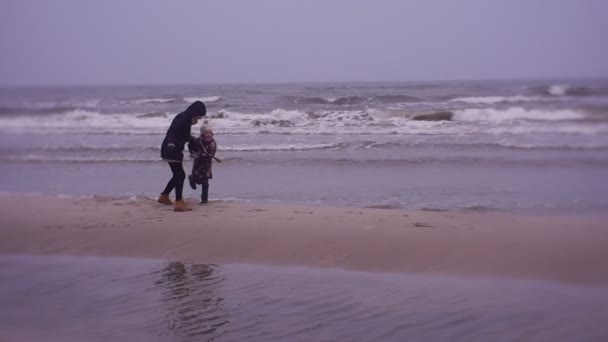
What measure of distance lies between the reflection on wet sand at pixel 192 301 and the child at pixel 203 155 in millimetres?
2938

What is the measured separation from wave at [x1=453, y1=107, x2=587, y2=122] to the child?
53.7 ft

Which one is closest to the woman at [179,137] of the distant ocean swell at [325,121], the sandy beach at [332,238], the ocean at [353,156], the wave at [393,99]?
the sandy beach at [332,238]

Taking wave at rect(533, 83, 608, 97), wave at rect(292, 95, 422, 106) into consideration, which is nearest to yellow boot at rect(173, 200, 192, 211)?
wave at rect(292, 95, 422, 106)

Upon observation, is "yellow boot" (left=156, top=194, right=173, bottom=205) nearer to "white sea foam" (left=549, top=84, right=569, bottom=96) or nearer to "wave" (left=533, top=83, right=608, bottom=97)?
"wave" (left=533, top=83, right=608, bottom=97)

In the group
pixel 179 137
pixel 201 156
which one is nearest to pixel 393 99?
pixel 201 156

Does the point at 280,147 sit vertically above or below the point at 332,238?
above

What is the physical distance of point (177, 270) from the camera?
19.9 feet

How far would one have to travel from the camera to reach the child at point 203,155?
29.9ft

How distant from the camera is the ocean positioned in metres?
10.4

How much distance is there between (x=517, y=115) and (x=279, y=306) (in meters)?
21.5

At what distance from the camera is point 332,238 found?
23.1 feet

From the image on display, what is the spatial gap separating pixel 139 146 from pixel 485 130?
10.2m

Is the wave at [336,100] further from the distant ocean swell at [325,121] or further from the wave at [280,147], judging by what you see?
the wave at [280,147]

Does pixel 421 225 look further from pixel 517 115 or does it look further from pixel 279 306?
pixel 517 115
